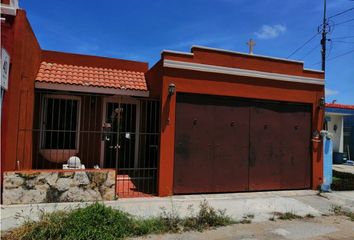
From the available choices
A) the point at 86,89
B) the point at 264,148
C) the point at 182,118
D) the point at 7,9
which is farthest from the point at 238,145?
the point at 7,9

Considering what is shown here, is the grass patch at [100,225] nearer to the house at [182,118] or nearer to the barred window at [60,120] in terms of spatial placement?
the house at [182,118]

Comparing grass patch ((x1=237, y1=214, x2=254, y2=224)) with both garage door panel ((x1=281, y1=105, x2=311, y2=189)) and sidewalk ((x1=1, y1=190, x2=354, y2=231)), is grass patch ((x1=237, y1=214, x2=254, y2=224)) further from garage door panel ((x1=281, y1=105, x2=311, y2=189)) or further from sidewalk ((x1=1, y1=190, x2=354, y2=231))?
garage door panel ((x1=281, y1=105, x2=311, y2=189))

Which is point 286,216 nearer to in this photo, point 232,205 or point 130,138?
point 232,205

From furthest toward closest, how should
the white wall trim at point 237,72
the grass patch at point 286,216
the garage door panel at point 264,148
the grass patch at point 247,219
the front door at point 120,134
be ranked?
the front door at point 120,134, the garage door panel at point 264,148, the white wall trim at point 237,72, the grass patch at point 286,216, the grass patch at point 247,219

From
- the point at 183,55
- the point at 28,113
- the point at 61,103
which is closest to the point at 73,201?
the point at 28,113

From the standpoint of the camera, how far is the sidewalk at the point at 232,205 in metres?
6.98

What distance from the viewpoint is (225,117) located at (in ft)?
32.4

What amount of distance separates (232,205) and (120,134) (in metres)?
4.82

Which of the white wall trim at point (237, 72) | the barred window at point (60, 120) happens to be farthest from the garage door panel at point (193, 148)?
the barred window at point (60, 120)

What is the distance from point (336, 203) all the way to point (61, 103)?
29.5 ft

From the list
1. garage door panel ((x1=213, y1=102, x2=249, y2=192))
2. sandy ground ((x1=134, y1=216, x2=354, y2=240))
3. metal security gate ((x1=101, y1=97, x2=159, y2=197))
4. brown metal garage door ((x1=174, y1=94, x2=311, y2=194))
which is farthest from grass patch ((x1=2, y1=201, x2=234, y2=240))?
metal security gate ((x1=101, y1=97, x2=159, y2=197))

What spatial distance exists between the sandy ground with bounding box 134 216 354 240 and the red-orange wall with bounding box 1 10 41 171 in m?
3.75

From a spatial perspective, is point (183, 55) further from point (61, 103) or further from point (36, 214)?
point (36, 214)

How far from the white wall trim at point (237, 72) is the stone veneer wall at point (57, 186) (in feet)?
11.3
